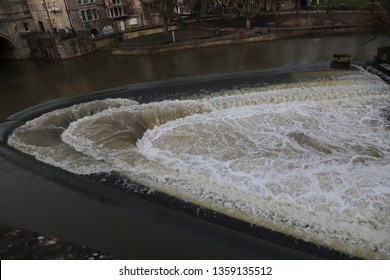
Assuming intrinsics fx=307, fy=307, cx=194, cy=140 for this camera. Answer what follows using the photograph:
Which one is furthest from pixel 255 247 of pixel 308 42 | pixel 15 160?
pixel 308 42

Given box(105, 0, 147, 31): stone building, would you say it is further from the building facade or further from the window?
the building facade

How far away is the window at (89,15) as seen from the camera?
36.2 metres

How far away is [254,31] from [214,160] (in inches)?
973

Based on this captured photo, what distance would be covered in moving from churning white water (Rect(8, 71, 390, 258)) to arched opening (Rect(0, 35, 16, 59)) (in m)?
24.3

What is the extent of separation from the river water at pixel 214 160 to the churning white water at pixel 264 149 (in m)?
0.05

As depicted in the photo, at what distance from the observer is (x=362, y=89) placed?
1764 cm

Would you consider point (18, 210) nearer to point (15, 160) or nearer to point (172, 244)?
point (15, 160)

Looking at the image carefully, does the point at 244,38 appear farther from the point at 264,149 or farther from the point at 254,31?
the point at 264,149

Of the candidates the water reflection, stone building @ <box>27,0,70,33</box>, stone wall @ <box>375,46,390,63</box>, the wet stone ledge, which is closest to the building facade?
stone building @ <box>27,0,70,33</box>

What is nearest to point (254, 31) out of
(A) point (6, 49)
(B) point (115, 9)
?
(B) point (115, 9)

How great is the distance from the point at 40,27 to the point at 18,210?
3433 centimetres

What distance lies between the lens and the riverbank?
31.3 meters

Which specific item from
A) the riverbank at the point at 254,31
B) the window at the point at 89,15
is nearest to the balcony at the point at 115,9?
the window at the point at 89,15

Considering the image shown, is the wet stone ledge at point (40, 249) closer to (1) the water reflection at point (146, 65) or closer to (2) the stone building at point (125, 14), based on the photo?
(1) the water reflection at point (146, 65)
